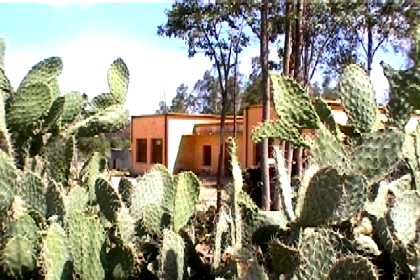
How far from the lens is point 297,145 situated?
6.86 feet

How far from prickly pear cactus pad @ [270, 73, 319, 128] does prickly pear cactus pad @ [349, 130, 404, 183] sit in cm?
19

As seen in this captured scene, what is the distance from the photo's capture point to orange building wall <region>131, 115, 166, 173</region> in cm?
3650

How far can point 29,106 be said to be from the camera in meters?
2.54

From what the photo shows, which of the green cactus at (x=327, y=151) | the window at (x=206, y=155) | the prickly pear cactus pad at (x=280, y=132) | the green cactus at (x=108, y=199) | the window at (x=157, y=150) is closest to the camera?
the green cactus at (x=327, y=151)

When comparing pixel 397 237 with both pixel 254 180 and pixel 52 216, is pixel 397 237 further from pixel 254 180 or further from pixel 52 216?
pixel 254 180

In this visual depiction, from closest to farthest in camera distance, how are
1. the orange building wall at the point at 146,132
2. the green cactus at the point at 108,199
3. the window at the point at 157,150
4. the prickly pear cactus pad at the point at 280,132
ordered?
1. the prickly pear cactus pad at the point at 280,132
2. the green cactus at the point at 108,199
3. the window at the point at 157,150
4. the orange building wall at the point at 146,132

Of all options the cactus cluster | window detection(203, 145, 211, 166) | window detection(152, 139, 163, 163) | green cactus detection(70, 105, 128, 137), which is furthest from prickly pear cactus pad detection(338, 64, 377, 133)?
window detection(152, 139, 163, 163)

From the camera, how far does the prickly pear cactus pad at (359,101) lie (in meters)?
2.11

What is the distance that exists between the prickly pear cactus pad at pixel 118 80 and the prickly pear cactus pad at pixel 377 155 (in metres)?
1.21

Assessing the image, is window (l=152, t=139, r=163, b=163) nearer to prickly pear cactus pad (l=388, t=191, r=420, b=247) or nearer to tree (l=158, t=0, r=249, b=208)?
tree (l=158, t=0, r=249, b=208)

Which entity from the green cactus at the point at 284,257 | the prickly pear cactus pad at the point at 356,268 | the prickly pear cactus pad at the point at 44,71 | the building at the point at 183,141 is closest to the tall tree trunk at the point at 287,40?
the prickly pear cactus pad at the point at 44,71

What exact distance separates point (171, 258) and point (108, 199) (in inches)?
15.9

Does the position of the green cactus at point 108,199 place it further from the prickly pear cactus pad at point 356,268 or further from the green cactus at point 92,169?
the prickly pear cactus pad at point 356,268

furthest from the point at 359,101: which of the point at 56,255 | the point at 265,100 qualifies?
the point at 265,100
